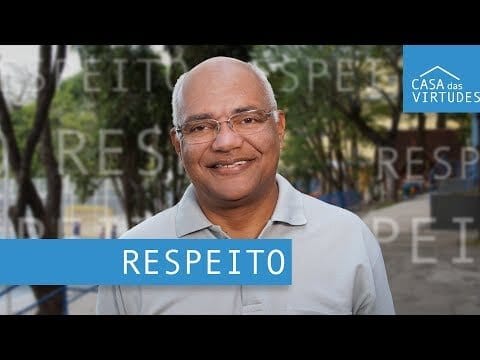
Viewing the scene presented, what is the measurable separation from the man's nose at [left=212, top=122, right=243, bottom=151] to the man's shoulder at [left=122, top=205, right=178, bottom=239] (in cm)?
39

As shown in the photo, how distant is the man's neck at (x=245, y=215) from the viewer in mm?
2809

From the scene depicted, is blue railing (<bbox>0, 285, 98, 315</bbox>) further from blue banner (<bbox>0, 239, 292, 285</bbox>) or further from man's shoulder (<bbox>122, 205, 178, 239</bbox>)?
man's shoulder (<bbox>122, 205, 178, 239</bbox>)

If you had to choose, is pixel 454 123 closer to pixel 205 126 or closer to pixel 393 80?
pixel 393 80

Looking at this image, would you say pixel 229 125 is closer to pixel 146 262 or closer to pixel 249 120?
pixel 249 120

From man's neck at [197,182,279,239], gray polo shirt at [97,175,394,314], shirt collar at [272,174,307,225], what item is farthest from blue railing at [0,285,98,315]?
shirt collar at [272,174,307,225]

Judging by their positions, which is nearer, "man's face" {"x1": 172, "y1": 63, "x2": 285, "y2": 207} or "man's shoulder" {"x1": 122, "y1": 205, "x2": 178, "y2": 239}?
"man's face" {"x1": 172, "y1": 63, "x2": 285, "y2": 207}

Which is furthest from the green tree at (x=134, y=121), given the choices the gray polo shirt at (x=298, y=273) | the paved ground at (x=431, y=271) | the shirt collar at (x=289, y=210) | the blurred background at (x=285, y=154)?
the paved ground at (x=431, y=271)

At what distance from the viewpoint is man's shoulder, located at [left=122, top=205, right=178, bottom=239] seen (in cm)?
291

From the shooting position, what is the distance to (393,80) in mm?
3373

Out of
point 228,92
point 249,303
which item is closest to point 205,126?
point 228,92

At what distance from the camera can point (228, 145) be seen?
268 centimetres

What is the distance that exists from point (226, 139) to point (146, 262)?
2.51 feet

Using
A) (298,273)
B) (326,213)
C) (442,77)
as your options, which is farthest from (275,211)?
(442,77)

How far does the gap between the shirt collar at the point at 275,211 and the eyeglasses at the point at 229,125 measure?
25 cm
